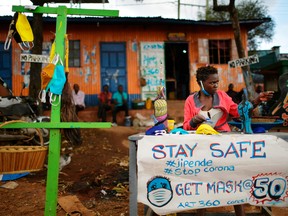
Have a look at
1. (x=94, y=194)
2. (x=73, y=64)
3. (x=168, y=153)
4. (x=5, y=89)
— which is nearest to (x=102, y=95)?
(x=73, y=64)

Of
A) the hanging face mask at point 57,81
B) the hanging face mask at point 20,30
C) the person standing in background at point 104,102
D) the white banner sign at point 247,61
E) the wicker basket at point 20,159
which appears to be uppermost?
the hanging face mask at point 20,30

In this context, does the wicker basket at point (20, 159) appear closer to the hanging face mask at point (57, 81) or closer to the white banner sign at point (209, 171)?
the hanging face mask at point (57, 81)

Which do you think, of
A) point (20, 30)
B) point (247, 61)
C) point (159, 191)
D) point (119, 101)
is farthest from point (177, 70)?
point (159, 191)

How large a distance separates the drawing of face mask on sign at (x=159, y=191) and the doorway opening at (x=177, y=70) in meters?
12.2

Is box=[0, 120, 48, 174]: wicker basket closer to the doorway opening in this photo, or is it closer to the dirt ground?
the dirt ground

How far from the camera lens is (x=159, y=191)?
2.09 meters

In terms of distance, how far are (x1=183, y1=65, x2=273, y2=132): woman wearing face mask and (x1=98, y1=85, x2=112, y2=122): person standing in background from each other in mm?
7708

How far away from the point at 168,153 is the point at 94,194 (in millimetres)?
2784

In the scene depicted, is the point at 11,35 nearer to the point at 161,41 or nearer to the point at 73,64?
the point at 73,64

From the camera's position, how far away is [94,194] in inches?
178

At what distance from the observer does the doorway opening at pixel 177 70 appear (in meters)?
14.3

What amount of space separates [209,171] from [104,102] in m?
8.67

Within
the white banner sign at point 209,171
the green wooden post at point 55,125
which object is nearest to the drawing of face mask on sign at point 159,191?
the white banner sign at point 209,171

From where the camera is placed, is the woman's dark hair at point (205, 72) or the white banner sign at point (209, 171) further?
the woman's dark hair at point (205, 72)
